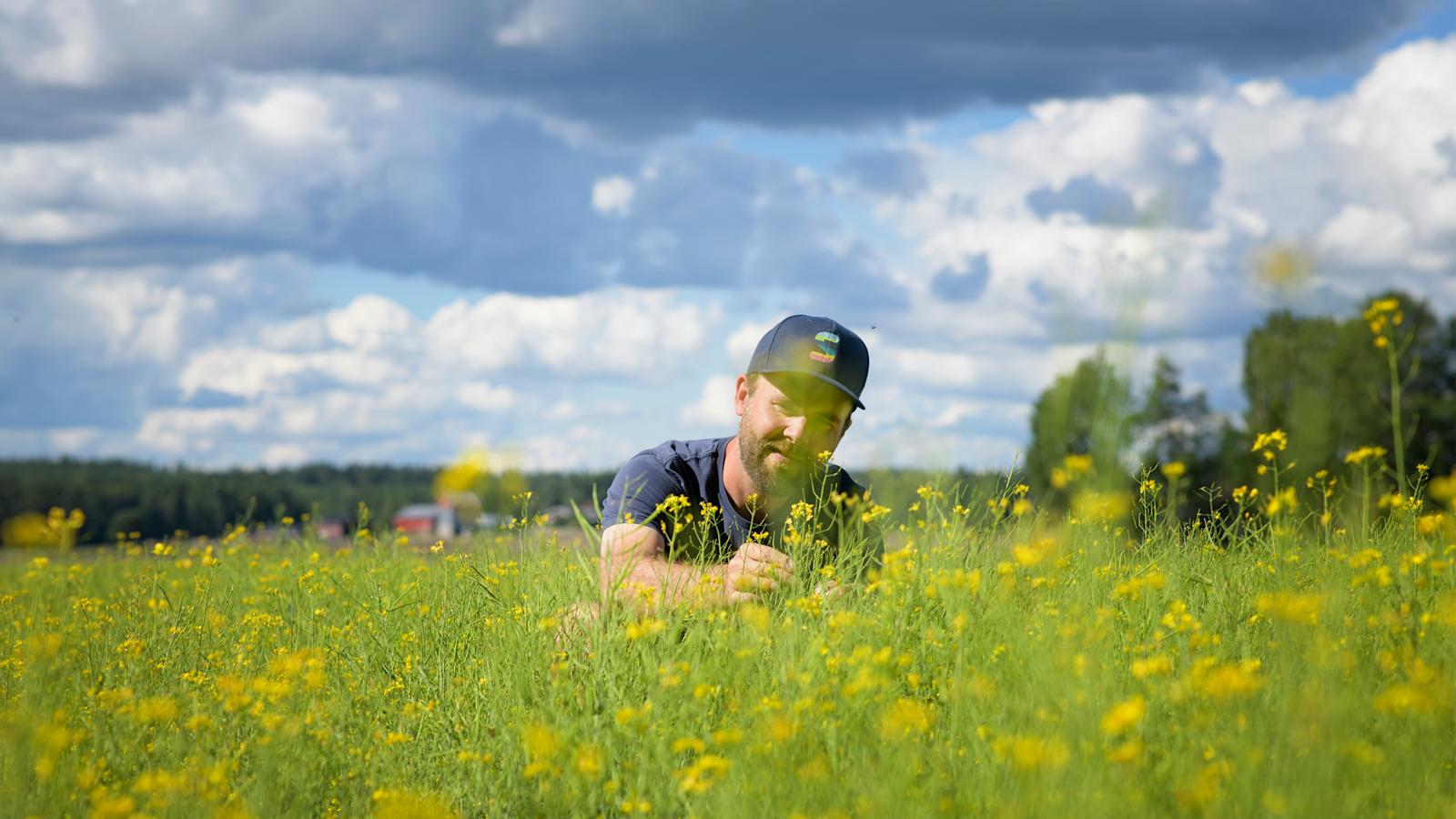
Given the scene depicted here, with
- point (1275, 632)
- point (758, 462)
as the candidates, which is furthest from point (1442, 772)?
point (758, 462)

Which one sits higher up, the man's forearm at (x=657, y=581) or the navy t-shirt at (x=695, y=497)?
the navy t-shirt at (x=695, y=497)

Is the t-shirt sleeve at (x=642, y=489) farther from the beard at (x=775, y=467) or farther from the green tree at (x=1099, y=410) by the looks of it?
the green tree at (x=1099, y=410)

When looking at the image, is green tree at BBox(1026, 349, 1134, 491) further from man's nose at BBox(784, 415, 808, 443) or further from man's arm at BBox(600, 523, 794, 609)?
man's nose at BBox(784, 415, 808, 443)

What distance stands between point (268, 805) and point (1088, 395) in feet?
8.92

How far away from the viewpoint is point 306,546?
877 cm

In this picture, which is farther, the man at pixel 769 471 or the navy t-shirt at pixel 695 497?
the navy t-shirt at pixel 695 497

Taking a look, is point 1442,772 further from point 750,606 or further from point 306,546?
point 306,546

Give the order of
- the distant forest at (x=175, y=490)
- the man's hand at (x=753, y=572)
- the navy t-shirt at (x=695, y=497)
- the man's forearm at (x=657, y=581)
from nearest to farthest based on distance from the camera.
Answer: the man's forearm at (x=657, y=581) < the man's hand at (x=753, y=572) < the navy t-shirt at (x=695, y=497) < the distant forest at (x=175, y=490)

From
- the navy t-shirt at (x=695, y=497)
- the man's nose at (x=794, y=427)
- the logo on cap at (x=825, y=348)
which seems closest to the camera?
the navy t-shirt at (x=695, y=497)

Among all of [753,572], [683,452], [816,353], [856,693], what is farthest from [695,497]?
[856,693]

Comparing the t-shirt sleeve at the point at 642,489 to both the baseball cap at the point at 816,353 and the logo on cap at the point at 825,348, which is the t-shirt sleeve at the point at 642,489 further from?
the logo on cap at the point at 825,348

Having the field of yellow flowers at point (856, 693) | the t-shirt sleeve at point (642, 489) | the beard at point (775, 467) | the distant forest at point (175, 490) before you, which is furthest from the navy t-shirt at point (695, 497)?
the distant forest at point (175, 490)

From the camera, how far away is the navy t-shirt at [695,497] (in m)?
5.16

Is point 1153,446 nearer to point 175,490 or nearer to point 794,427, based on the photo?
point 794,427
